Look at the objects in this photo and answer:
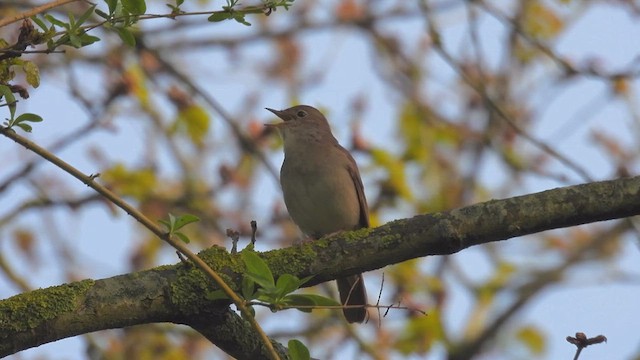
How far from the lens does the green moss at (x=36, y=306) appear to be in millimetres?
3719

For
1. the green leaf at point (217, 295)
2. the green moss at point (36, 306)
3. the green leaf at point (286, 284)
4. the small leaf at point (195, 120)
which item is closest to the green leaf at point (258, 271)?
the green leaf at point (286, 284)

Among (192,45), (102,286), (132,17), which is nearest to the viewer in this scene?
(132,17)

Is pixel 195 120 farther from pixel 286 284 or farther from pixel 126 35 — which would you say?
pixel 286 284

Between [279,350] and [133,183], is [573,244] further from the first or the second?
[279,350]

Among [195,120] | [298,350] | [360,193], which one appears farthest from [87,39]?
[195,120]

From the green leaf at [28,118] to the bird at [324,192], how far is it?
383 cm

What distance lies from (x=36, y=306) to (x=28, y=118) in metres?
0.76

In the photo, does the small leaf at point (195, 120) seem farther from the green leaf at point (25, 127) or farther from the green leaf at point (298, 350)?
the green leaf at point (298, 350)

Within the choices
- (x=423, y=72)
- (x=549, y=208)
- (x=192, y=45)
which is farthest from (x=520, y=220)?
(x=423, y=72)

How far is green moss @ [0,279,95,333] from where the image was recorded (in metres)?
3.72

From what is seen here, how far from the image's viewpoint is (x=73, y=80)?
7566 millimetres

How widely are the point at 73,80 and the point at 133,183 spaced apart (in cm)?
125

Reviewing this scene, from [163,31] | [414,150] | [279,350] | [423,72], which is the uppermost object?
[423,72]

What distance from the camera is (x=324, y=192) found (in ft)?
23.7
